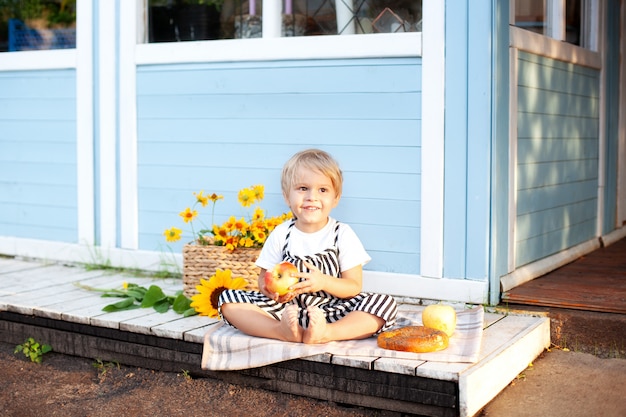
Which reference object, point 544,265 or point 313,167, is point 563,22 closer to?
point 544,265

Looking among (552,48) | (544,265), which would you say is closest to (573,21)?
(552,48)

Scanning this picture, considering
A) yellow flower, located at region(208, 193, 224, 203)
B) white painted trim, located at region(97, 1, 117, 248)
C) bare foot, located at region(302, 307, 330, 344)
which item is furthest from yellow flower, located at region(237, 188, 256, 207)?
white painted trim, located at region(97, 1, 117, 248)

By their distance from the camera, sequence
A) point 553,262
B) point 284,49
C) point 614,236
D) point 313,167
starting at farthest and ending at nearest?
point 614,236 < point 553,262 < point 284,49 < point 313,167

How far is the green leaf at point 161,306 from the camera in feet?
13.4

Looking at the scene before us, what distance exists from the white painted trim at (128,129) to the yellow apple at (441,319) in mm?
2156

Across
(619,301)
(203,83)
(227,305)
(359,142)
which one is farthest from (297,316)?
(203,83)

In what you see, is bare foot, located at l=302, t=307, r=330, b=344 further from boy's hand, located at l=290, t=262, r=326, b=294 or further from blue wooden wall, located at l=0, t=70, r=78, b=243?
blue wooden wall, located at l=0, t=70, r=78, b=243

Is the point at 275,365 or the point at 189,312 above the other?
the point at 189,312

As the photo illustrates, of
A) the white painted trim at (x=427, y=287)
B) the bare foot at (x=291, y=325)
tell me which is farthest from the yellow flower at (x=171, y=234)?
the bare foot at (x=291, y=325)

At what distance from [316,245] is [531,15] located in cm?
183

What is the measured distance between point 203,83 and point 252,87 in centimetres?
31

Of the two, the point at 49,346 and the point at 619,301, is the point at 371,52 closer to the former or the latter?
the point at 619,301

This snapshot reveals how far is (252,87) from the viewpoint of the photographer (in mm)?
4699

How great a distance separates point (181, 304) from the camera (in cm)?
407
